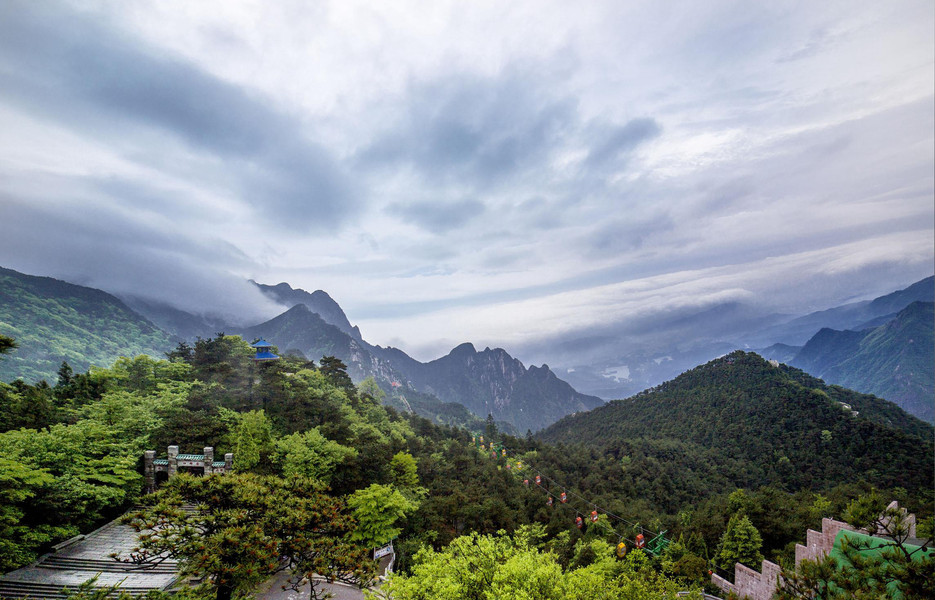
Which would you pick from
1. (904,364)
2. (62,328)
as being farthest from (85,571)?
(904,364)

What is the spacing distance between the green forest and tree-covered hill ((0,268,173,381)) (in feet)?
229

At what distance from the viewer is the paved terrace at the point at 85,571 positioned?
1449cm

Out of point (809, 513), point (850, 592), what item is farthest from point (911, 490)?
point (850, 592)

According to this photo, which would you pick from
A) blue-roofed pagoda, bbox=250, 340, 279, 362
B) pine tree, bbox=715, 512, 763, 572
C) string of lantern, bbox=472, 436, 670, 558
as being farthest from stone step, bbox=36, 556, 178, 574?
pine tree, bbox=715, 512, 763, 572

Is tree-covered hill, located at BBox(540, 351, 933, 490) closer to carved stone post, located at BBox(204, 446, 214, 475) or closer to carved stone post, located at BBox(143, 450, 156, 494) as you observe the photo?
carved stone post, located at BBox(204, 446, 214, 475)

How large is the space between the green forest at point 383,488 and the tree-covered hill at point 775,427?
14.9 inches

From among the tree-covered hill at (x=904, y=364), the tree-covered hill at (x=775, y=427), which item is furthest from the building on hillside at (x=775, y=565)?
the tree-covered hill at (x=904, y=364)

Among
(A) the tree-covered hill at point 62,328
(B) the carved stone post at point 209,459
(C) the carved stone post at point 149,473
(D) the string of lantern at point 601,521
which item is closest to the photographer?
(C) the carved stone post at point 149,473

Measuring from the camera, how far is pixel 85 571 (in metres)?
15.6

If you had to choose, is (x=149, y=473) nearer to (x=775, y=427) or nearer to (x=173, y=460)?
(x=173, y=460)

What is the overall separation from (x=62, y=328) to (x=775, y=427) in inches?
6317

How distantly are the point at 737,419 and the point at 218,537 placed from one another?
3192 inches

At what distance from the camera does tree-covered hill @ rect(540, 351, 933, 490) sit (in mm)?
47062

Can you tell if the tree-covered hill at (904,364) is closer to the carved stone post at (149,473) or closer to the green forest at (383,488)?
the green forest at (383,488)
